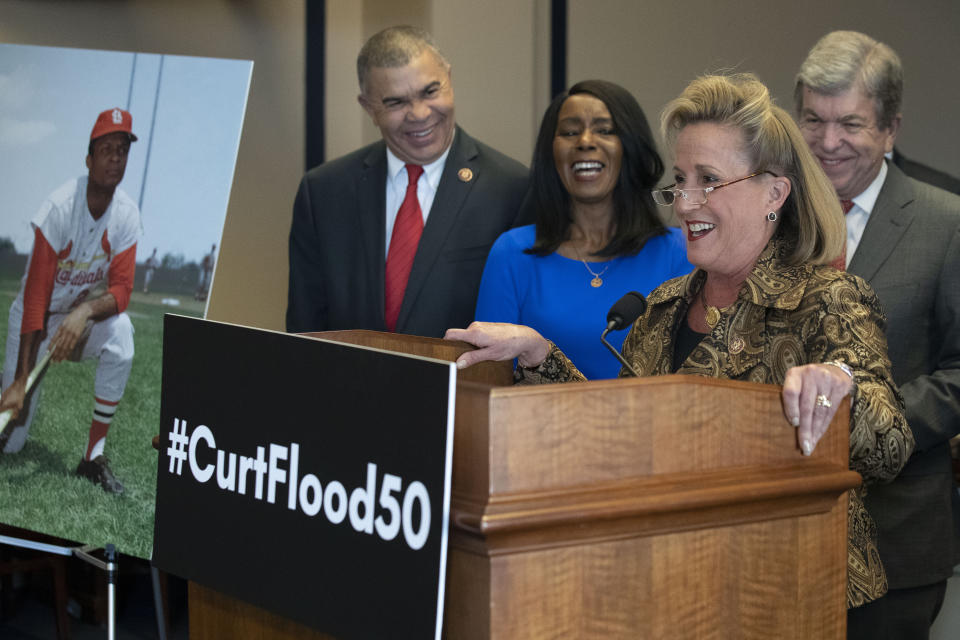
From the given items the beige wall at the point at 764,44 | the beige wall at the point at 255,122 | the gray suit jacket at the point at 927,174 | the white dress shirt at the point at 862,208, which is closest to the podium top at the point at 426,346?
the white dress shirt at the point at 862,208

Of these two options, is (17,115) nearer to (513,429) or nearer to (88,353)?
(88,353)

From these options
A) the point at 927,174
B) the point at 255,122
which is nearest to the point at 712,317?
the point at 927,174

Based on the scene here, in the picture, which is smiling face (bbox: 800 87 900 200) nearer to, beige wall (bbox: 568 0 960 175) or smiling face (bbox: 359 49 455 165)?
smiling face (bbox: 359 49 455 165)

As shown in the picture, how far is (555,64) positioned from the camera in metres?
4.78

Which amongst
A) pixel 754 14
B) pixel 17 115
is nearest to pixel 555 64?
pixel 754 14

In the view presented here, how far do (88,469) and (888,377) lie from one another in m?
2.19

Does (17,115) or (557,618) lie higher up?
(17,115)

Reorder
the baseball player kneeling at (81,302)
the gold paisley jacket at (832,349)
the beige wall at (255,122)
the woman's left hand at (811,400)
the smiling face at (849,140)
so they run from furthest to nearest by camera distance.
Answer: the beige wall at (255,122), the baseball player kneeling at (81,302), the smiling face at (849,140), the gold paisley jacket at (832,349), the woman's left hand at (811,400)

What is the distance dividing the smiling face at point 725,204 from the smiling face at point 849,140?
2.06 ft

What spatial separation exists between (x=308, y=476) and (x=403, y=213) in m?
1.98

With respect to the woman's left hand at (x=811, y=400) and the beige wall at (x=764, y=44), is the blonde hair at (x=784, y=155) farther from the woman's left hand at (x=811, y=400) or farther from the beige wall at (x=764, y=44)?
the beige wall at (x=764, y=44)

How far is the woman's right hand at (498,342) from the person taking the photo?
1779 millimetres

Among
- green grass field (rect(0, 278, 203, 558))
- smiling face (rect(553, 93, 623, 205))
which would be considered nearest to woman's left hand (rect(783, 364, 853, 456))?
smiling face (rect(553, 93, 623, 205))

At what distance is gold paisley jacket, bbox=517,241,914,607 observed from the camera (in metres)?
1.51
